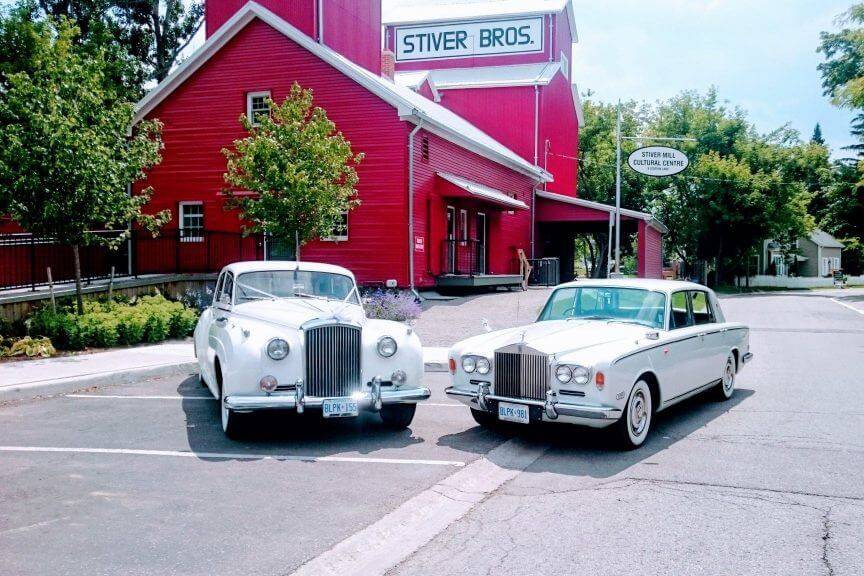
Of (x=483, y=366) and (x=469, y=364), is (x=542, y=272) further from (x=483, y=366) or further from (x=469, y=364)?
(x=483, y=366)

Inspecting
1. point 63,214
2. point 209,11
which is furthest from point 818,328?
point 209,11

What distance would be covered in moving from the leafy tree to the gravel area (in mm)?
6825

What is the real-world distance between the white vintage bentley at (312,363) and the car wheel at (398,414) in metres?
0.01

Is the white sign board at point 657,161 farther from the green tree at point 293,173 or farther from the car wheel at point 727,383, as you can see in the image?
the car wheel at point 727,383

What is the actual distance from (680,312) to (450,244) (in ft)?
52.0

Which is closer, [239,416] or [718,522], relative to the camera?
[718,522]

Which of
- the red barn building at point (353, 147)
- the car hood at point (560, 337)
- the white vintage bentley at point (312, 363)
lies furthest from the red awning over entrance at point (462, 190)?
the car hood at point (560, 337)

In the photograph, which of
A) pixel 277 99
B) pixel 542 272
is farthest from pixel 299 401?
pixel 542 272

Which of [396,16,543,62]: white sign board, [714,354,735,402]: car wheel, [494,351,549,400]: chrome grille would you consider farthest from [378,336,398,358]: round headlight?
[396,16,543,62]: white sign board

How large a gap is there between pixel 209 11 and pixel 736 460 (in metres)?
23.2

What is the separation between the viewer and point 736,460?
6453 mm

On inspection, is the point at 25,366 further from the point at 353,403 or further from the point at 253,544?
the point at 253,544

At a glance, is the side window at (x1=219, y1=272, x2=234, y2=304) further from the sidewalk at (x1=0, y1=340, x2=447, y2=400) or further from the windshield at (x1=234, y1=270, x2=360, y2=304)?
the sidewalk at (x1=0, y1=340, x2=447, y2=400)

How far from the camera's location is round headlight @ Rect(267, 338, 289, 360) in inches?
278
